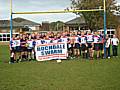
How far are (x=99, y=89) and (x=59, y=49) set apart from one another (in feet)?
36.0

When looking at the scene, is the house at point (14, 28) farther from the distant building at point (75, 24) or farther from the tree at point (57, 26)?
the distant building at point (75, 24)

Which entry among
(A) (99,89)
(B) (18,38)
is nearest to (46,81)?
(A) (99,89)

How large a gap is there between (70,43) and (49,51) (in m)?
1.72

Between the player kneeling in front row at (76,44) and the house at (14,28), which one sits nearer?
the player kneeling in front row at (76,44)

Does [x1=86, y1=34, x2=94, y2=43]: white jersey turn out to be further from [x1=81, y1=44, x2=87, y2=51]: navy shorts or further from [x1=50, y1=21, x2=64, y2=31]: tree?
[x1=50, y1=21, x2=64, y2=31]: tree

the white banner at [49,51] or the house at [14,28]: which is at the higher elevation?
the house at [14,28]

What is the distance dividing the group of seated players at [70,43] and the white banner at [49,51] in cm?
28

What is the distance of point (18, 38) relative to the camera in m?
20.4

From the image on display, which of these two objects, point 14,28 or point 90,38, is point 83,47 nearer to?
point 90,38

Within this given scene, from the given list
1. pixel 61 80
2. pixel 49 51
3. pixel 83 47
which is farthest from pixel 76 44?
pixel 61 80

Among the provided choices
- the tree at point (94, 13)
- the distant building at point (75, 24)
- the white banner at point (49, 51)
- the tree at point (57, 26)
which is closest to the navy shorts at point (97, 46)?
the white banner at point (49, 51)

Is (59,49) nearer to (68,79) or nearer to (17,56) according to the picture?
(17,56)

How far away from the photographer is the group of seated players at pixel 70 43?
813 inches

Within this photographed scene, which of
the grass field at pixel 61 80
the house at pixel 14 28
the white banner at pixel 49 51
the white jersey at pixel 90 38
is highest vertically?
the house at pixel 14 28
